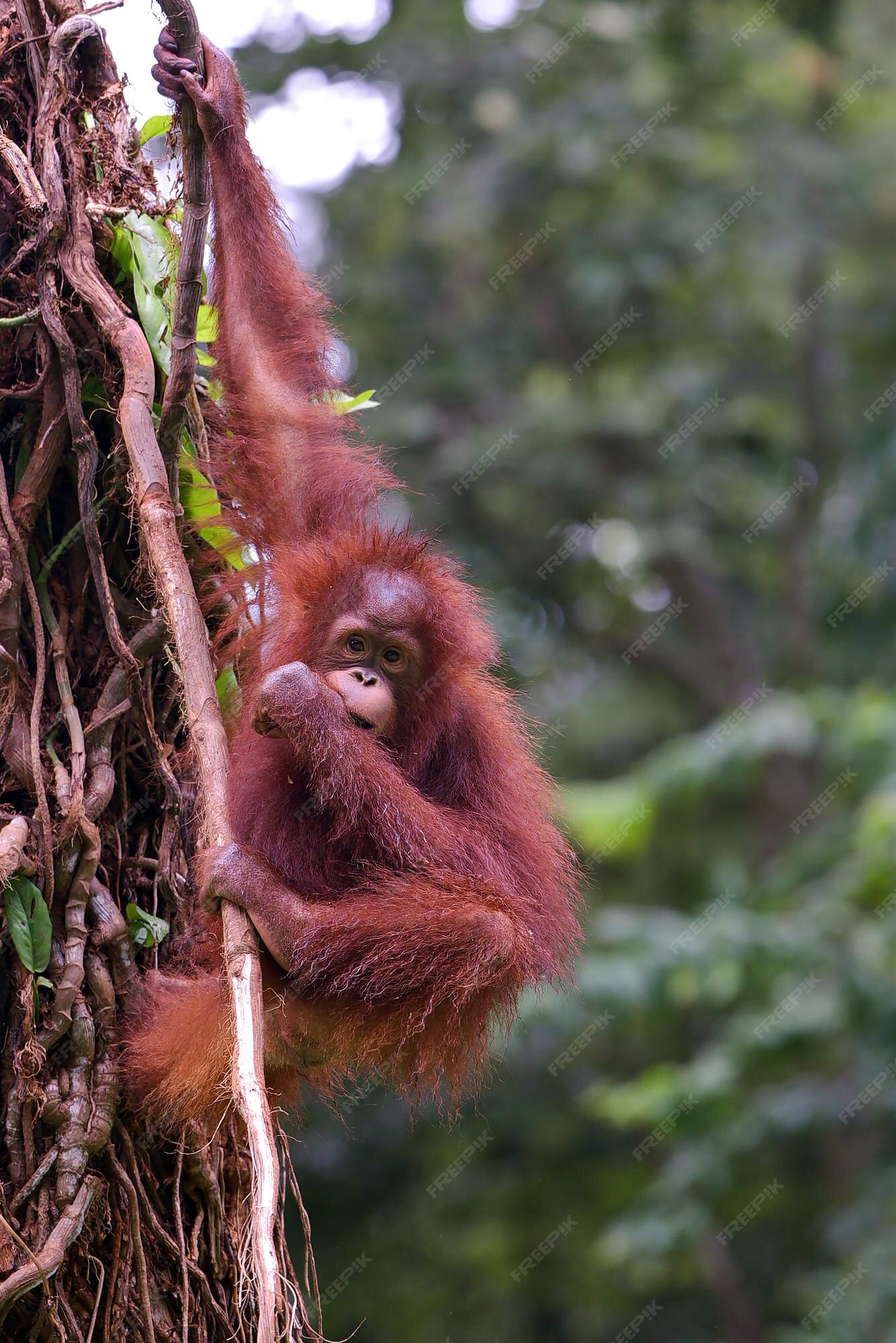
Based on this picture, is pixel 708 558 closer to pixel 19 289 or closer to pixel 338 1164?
pixel 338 1164

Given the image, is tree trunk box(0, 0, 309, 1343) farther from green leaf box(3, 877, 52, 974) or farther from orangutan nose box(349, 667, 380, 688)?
orangutan nose box(349, 667, 380, 688)

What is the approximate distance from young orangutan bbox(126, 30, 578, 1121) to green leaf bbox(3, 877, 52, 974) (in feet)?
0.67

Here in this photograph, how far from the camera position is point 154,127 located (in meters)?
3.05

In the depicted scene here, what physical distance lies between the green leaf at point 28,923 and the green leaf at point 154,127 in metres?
1.54

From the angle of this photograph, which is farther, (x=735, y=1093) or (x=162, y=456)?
(x=735, y=1093)

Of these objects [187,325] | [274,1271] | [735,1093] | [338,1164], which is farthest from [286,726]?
[338,1164]

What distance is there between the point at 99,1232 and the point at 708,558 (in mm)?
8271

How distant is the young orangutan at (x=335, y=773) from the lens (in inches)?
98.9

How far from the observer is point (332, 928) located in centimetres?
249

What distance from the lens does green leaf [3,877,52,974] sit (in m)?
2.39

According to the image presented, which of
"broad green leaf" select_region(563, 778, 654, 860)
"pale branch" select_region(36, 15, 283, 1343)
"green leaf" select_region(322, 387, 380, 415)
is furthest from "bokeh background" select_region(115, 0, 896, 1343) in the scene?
"pale branch" select_region(36, 15, 283, 1343)

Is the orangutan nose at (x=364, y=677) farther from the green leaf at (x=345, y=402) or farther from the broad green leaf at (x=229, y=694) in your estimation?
the green leaf at (x=345, y=402)

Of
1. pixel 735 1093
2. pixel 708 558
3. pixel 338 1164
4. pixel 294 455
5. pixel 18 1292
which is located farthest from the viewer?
pixel 708 558

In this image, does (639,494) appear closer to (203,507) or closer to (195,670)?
(203,507)
